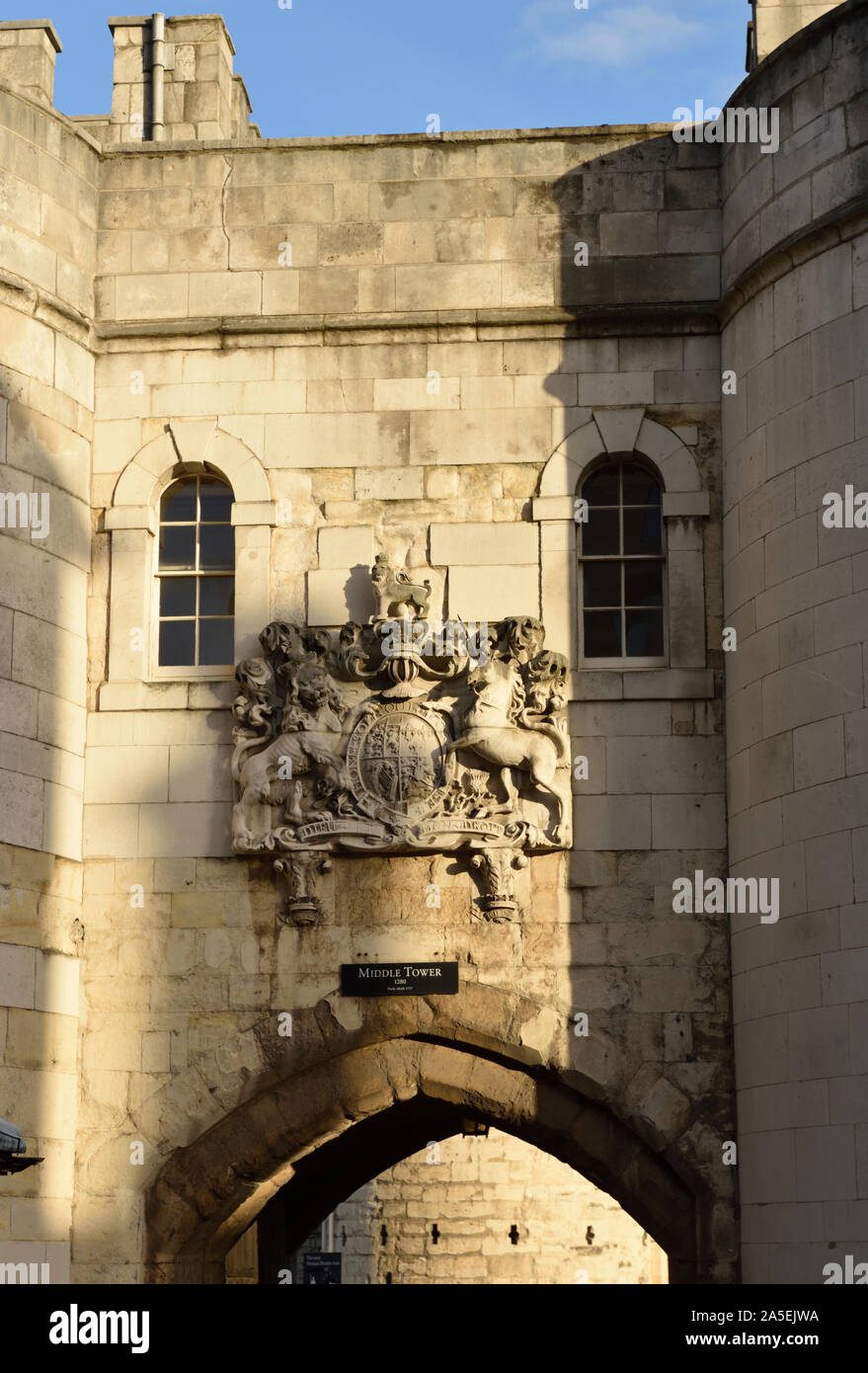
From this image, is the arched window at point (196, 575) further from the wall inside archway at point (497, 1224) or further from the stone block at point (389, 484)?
the wall inside archway at point (497, 1224)

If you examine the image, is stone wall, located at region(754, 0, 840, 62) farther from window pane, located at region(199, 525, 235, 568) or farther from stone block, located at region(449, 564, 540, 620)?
window pane, located at region(199, 525, 235, 568)

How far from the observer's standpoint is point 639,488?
44.5ft

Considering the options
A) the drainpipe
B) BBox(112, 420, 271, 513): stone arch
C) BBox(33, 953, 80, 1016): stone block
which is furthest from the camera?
the drainpipe

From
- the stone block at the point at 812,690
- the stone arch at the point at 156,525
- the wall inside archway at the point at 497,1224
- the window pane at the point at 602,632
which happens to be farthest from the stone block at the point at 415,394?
the wall inside archway at the point at 497,1224

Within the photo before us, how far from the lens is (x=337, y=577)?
13359 mm

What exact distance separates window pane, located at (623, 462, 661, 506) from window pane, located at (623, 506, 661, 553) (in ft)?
Answer: 0.21

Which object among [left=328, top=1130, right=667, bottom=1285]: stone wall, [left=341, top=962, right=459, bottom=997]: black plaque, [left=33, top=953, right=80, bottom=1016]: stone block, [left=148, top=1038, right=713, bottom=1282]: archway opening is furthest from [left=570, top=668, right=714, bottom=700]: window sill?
[left=328, top=1130, right=667, bottom=1285]: stone wall

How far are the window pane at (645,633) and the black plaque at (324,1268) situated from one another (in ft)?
39.4

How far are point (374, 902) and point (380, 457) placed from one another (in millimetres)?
2932

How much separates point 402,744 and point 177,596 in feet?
6.60

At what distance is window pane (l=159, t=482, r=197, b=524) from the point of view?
1386 centimetres
